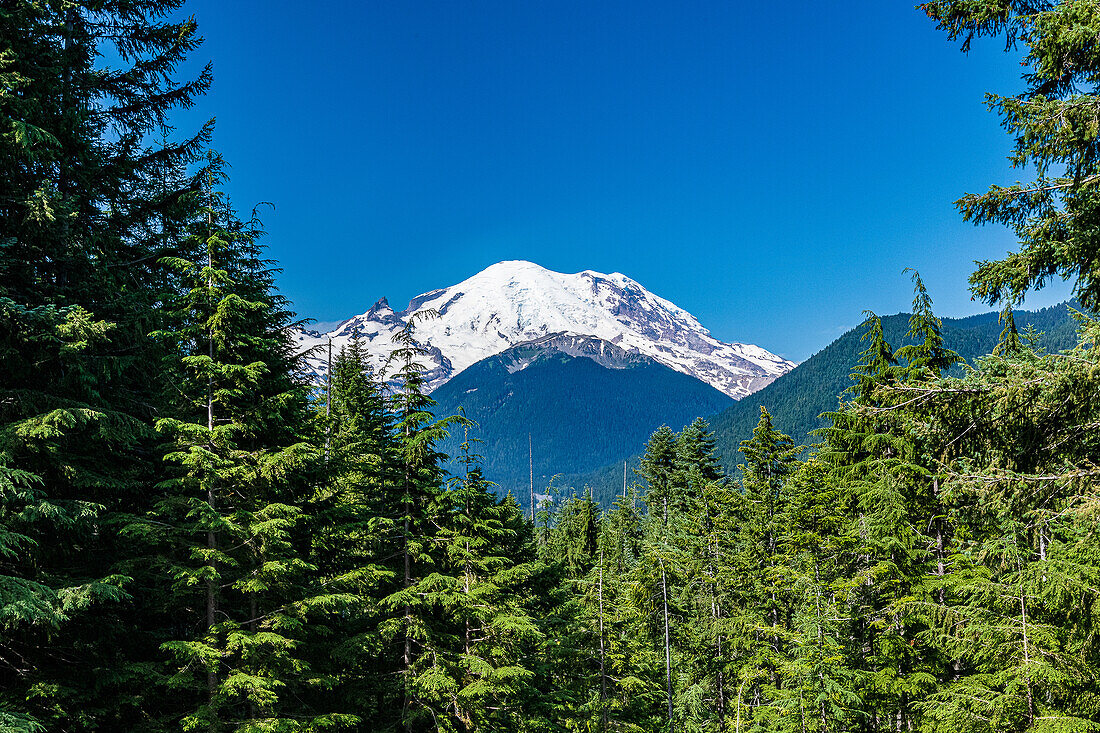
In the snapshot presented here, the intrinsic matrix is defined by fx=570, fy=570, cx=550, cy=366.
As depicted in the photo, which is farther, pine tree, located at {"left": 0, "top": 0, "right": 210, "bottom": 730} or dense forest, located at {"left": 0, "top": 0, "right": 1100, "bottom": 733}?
pine tree, located at {"left": 0, "top": 0, "right": 210, "bottom": 730}

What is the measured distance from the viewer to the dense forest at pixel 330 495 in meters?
6.01

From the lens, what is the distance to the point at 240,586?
1045 cm

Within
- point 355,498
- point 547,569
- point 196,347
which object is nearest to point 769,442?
point 547,569

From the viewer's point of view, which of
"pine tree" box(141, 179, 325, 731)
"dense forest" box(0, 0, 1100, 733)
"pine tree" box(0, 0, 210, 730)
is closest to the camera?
"dense forest" box(0, 0, 1100, 733)

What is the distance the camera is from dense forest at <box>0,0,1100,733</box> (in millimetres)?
6008

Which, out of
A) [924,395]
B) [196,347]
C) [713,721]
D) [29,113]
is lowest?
[713,721]

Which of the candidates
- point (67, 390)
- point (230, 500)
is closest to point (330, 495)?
point (230, 500)

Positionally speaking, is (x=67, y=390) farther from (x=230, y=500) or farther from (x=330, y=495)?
(x=330, y=495)

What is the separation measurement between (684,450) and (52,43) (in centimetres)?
3969

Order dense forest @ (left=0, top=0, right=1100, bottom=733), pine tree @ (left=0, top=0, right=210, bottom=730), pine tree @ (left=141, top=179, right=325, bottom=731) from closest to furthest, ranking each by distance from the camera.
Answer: dense forest @ (left=0, top=0, right=1100, bottom=733) → pine tree @ (left=0, top=0, right=210, bottom=730) → pine tree @ (left=141, top=179, right=325, bottom=731)

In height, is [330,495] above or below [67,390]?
below

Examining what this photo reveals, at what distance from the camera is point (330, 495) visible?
42.4ft

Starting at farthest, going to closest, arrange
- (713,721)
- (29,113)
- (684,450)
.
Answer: (684,450) → (713,721) → (29,113)

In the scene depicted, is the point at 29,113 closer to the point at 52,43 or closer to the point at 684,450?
the point at 52,43
